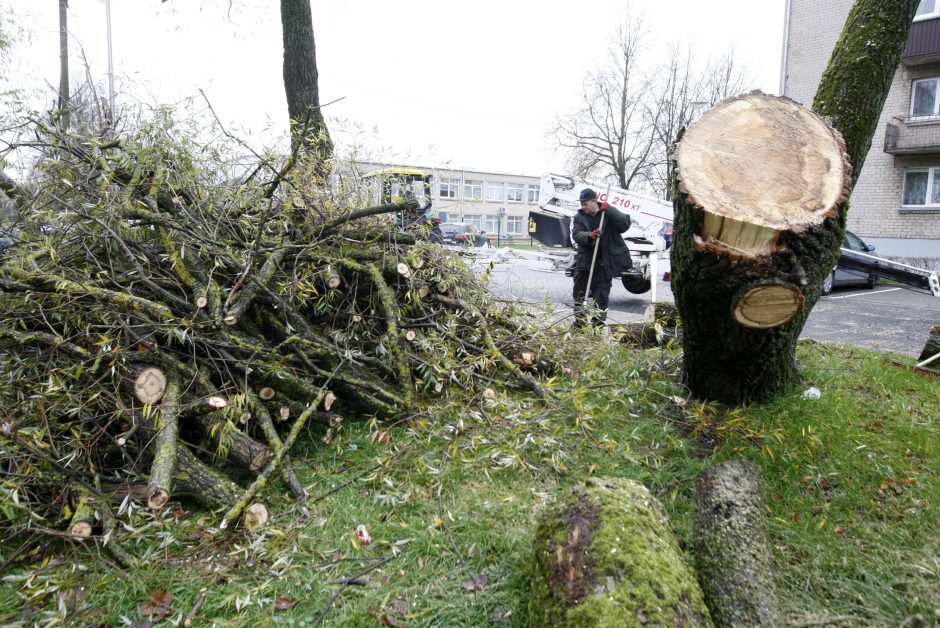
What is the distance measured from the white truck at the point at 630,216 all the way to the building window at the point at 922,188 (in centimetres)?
1161

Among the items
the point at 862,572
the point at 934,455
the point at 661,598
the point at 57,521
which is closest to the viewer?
the point at 661,598

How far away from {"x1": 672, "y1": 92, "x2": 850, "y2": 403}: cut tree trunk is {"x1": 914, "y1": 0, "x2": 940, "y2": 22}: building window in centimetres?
1879

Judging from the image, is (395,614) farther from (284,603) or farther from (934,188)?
(934,188)

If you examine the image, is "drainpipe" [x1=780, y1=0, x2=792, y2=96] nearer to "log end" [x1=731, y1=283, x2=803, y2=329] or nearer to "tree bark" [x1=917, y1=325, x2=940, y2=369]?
"tree bark" [x1=917, y1=325, x2=940, y2=369]

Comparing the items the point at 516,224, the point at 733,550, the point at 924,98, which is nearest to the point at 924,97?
the point at 924,98

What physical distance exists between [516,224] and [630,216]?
1825 inches

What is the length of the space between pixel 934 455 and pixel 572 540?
90.2 inches

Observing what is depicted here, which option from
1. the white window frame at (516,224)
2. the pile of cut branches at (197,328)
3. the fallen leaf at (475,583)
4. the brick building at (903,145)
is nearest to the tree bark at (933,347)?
the pile of cut branches at (197,328)

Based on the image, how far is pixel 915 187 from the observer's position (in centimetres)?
1700

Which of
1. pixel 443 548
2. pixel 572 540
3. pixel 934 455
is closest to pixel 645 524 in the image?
pixel 572 540

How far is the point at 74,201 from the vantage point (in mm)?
3961

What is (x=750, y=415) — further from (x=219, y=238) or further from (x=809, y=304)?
(x=219, y=238)

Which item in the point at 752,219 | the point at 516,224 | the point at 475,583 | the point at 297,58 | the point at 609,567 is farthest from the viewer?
the point at 516,224

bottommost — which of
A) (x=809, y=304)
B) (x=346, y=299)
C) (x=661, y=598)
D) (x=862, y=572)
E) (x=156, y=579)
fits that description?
(x=156, y=579)
